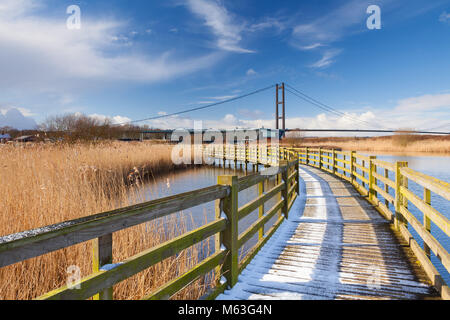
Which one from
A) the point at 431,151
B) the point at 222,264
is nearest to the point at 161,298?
the point at 222,264

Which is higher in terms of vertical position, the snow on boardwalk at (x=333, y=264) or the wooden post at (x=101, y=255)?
the wooden post at (x=101, y=255)

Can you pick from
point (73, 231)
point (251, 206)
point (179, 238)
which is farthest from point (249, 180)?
point (73, 231)

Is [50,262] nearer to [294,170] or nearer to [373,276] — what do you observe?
[373,276]

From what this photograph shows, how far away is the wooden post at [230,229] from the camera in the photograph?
3.12 metres

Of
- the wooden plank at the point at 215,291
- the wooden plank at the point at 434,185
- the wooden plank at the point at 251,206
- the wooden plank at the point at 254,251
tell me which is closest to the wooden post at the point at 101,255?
the wooden plank at the point at 215,291

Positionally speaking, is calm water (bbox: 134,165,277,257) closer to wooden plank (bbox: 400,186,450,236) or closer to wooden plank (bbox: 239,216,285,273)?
wooden plank (bbox: 239,216,285,273)

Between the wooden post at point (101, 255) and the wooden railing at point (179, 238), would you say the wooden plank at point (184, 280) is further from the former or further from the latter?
the wooden post at point (101, 255)

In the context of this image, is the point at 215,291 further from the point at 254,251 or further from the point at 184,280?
the point at 254,251

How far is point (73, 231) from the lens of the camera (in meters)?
1.55

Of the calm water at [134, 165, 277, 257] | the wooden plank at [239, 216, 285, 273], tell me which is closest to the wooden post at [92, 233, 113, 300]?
the wooden plank at [239, 216, 285, 273]

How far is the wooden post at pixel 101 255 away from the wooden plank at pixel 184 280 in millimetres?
440

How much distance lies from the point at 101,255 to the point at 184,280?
980mm

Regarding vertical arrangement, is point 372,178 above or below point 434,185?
below

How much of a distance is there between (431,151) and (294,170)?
40966mm
